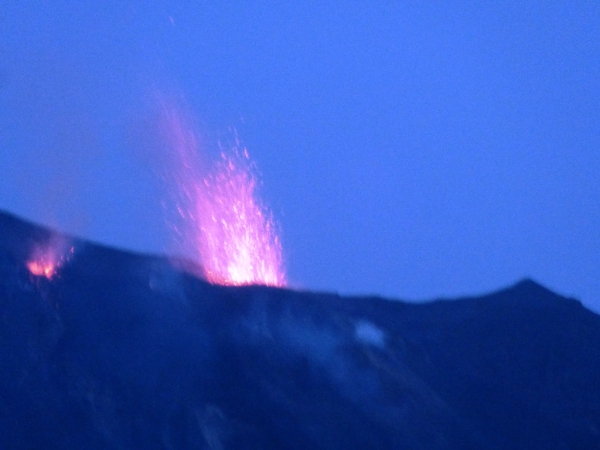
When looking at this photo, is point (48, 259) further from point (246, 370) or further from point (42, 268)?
point (246, 370)

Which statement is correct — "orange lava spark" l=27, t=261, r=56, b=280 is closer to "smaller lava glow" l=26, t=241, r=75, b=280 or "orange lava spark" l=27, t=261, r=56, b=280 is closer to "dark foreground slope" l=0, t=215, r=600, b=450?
"smaller lava glow" l=26, t=241, r=75, b=280

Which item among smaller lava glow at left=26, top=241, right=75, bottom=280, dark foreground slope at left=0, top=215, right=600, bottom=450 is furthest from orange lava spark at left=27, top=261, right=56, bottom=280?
dark foreground slope at left=0, top=215, right=600, bottom=450

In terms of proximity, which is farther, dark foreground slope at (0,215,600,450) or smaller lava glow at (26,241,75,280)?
smaller lava glow at (26,241,75,280)

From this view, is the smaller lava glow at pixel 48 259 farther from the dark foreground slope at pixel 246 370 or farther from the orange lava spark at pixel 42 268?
the dark foreground slope at pixel 246 370

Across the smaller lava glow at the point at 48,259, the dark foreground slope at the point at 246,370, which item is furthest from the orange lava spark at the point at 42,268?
the dark foreground slope at the point at 246,370

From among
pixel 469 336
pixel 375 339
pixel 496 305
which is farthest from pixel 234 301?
pixel 496 305

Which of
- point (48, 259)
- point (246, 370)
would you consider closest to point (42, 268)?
point (48, 259)
